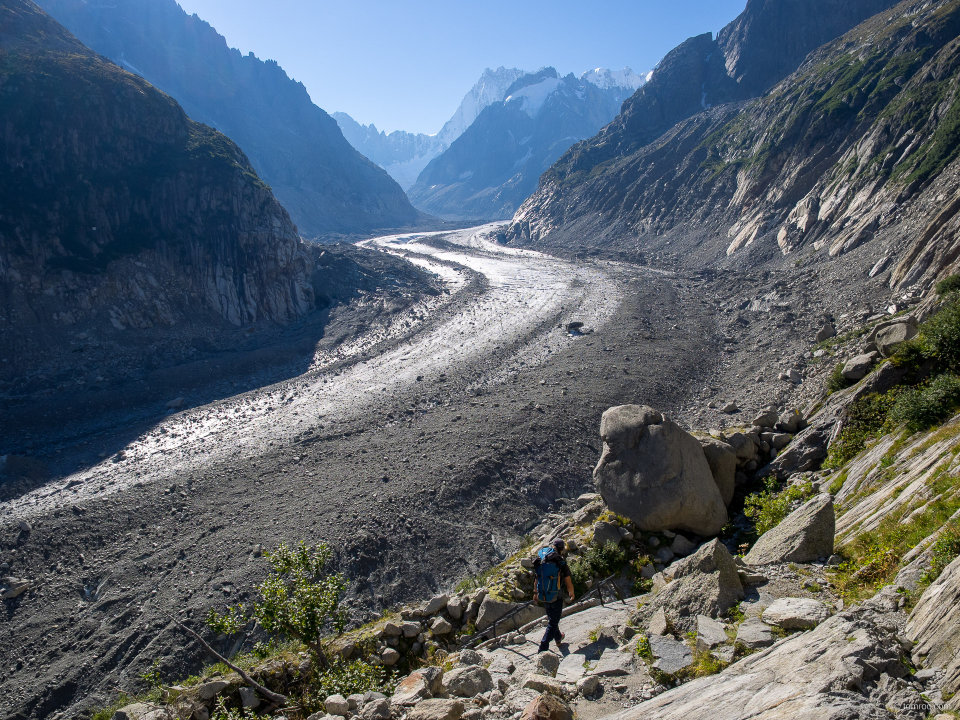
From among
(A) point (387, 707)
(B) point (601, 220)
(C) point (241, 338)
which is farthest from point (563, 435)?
(B) point (601, 220)

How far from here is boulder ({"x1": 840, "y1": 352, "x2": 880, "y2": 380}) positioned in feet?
51.6

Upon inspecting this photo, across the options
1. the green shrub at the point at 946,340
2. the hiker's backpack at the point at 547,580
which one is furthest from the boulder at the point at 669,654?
the green shrub at the point at 946,340

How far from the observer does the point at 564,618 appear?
10828mm

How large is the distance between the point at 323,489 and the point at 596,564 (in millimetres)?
12773

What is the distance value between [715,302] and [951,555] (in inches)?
1500

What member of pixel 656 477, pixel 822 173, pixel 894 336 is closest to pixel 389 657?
pixel 656 477

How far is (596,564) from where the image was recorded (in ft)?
41.1

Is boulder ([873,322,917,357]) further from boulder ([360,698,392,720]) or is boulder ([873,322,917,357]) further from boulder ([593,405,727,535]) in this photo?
boulder ([360,698,392,720])

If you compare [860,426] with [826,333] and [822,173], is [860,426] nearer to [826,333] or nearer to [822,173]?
[826,333]

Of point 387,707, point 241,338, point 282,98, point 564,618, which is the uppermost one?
point 282,98

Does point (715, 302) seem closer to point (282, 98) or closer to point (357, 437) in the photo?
point (357, 437)

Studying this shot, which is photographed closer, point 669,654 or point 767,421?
point 669,654

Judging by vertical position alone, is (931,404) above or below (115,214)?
below

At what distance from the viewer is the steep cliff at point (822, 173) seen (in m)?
34.4
